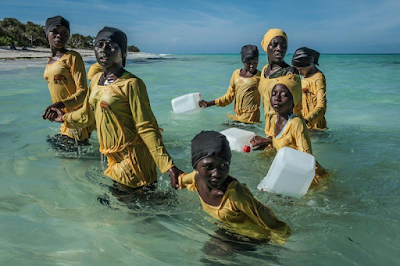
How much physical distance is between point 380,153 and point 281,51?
2.69 metres

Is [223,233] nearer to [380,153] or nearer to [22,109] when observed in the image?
[380,153]

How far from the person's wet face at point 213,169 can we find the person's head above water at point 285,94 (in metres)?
1.38

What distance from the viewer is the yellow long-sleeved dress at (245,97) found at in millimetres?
6152

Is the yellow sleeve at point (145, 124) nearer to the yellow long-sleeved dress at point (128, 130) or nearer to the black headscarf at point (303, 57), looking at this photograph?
the yellow long-sleeved dress at point (128, 130)

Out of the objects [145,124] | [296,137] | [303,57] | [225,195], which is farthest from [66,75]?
[303,57]

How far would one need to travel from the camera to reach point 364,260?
2.88 m

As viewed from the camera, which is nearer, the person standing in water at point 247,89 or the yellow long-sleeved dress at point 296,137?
the yellow long-sleeved dress at point 296,137

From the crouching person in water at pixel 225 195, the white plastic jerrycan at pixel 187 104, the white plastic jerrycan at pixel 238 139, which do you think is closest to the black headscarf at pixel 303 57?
the white plastic jerrycan at pixel 238 139

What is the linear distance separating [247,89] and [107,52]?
3585 mm

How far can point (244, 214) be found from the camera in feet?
8.49

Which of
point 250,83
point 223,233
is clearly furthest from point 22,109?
point 223,233

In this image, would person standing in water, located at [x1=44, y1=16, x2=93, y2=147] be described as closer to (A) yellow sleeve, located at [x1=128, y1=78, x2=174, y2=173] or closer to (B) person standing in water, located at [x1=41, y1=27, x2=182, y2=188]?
(B) person standing in water, located at [x1=41, y1=27, x2=182, y2=188]

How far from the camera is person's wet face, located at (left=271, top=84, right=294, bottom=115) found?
3525 mm

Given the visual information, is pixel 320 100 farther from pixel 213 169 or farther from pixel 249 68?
pixel 213 169
